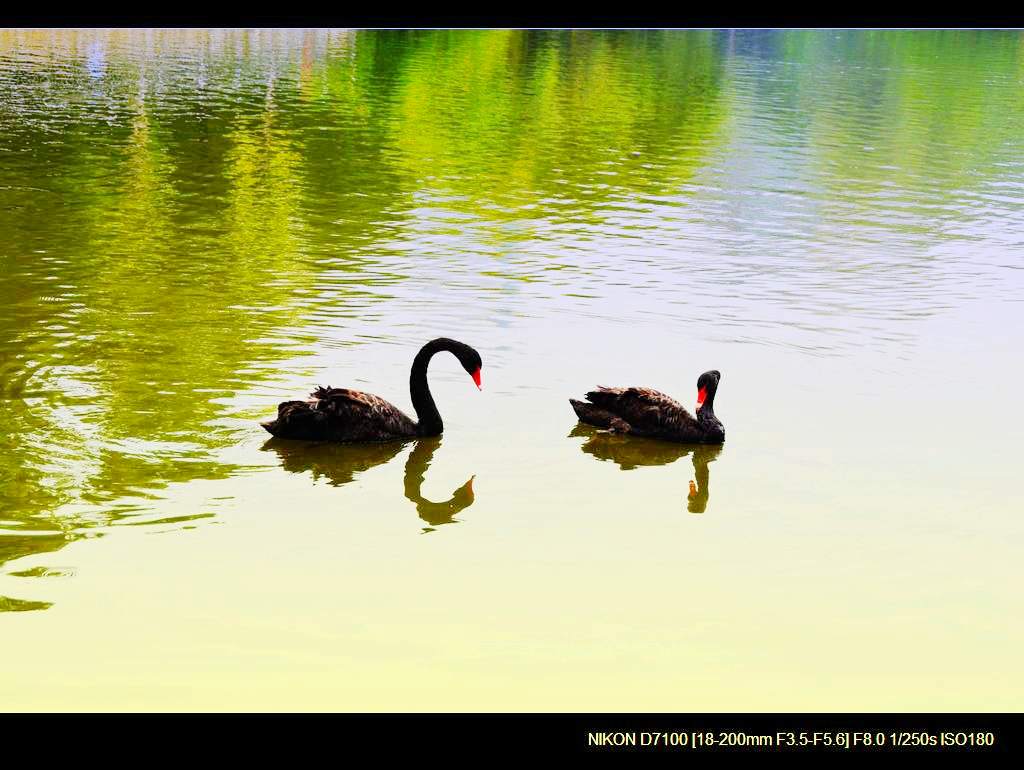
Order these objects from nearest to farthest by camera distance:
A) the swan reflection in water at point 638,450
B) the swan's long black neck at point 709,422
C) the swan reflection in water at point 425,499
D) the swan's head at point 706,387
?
the swan reflection in water at point 425,499 < the swan reflection in water at point 638,450 < the swan's long black neck at point 709,422 < the swan's head at point 706,387

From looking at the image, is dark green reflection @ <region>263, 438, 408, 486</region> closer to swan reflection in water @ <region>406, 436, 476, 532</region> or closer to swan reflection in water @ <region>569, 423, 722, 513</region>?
swan reflection in water @ <region>406, 436, 476, 532</region>

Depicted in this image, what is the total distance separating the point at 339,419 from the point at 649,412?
6.10 ft

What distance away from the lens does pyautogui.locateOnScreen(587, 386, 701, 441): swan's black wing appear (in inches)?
358

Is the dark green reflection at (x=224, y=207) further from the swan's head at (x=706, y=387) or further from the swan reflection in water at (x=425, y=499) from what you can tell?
the swan's head at (x=706, y=387)

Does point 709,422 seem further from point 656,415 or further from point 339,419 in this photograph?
point 339,419

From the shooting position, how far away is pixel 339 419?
8.82 metres

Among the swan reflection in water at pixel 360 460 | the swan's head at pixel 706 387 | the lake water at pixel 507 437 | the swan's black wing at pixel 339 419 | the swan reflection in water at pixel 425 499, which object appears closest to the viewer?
the lake water at pixel 507 437

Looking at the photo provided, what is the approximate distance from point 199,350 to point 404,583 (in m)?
4.55

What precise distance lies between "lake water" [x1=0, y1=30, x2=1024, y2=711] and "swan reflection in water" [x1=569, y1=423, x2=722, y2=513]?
0.12 ft

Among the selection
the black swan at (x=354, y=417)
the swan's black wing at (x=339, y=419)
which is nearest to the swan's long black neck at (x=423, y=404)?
the black swan at (x=354, y=417)

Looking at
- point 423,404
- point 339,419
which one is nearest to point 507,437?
point 423,404

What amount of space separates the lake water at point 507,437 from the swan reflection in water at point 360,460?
4 centimetres

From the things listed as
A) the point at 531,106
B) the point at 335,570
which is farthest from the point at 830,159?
the point at 335,570

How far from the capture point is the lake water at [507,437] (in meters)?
5.96
